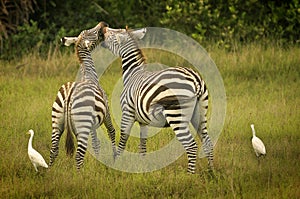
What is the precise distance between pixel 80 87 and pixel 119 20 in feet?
33.6

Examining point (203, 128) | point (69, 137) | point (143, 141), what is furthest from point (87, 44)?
point (203, 128)

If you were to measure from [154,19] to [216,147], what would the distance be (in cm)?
948

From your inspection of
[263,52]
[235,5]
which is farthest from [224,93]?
[235,5]

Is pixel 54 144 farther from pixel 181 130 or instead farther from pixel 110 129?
pixel 181 130

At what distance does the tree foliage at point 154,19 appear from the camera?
645 inches

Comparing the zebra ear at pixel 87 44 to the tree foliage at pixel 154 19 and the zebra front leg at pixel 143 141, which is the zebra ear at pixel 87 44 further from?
the tree foliage at pixel 154 19

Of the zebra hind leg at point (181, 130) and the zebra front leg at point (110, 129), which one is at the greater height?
the zebra hind leg at point (181, 130)

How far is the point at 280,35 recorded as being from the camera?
16656 mm

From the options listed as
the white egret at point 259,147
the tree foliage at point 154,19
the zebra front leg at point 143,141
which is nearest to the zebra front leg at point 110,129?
the zebra front leg at point 143,141

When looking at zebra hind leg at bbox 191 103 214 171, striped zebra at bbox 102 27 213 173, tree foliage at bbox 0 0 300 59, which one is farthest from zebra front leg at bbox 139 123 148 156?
tree foliage at bbox 0 0 300 59

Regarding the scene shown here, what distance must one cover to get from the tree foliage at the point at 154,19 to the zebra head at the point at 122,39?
18.9ft

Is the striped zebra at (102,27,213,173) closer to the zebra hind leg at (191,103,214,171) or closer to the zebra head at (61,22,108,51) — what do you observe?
the zebra hind leg at (191,103,214,171)

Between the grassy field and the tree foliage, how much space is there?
159 centimetres

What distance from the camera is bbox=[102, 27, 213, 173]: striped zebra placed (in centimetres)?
809
